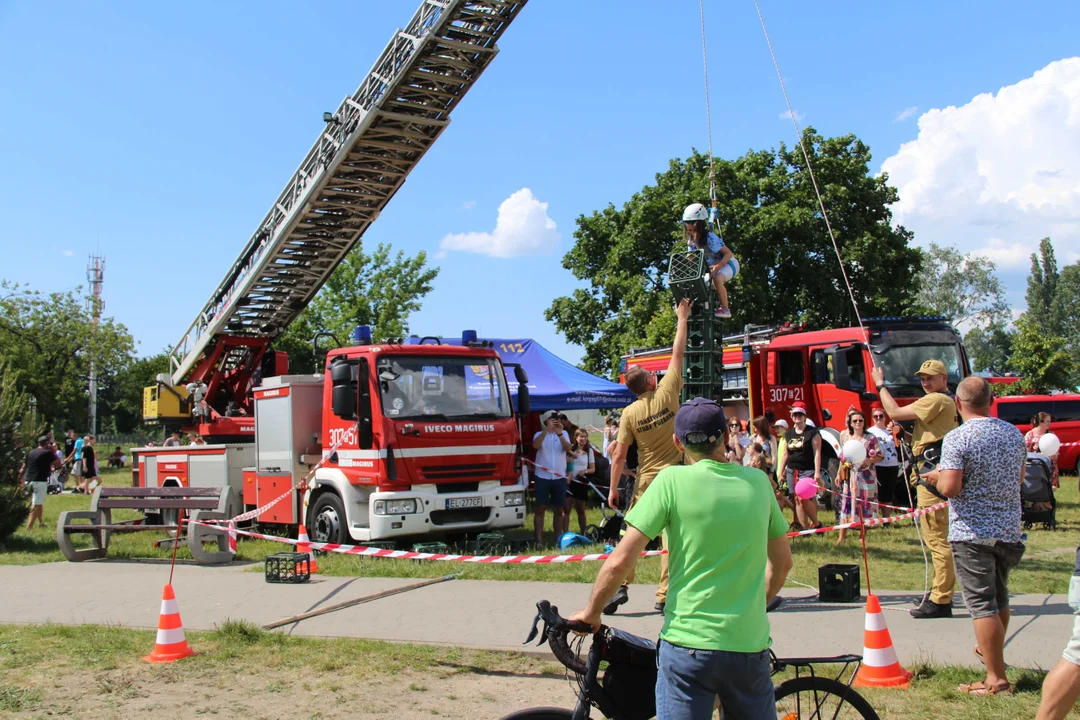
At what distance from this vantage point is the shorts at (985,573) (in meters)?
5.11

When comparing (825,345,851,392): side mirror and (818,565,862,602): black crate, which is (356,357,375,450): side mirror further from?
(825,345,851,392): side mirror

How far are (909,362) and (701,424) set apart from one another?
1261 centimetres

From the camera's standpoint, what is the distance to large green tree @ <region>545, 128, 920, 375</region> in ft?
115

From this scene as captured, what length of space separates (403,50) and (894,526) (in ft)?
31.9

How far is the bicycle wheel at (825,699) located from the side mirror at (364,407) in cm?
772

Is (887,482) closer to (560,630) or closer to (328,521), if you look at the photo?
(328,521)

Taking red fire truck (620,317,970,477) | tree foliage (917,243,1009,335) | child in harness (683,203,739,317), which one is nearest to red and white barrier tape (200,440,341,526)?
child in harness (683,203,739,317)

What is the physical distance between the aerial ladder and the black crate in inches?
323

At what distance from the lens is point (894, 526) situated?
13359 millimetres

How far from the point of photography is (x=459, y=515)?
1124 cm

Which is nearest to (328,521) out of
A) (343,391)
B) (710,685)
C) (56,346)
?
(343,391)

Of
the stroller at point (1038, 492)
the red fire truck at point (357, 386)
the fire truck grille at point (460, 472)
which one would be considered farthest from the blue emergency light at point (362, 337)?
the stroller at point (1038, 492)

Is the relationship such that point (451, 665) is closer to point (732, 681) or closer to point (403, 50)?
point (732, 681)

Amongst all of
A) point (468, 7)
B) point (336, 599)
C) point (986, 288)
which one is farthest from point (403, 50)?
point (986, 288)
